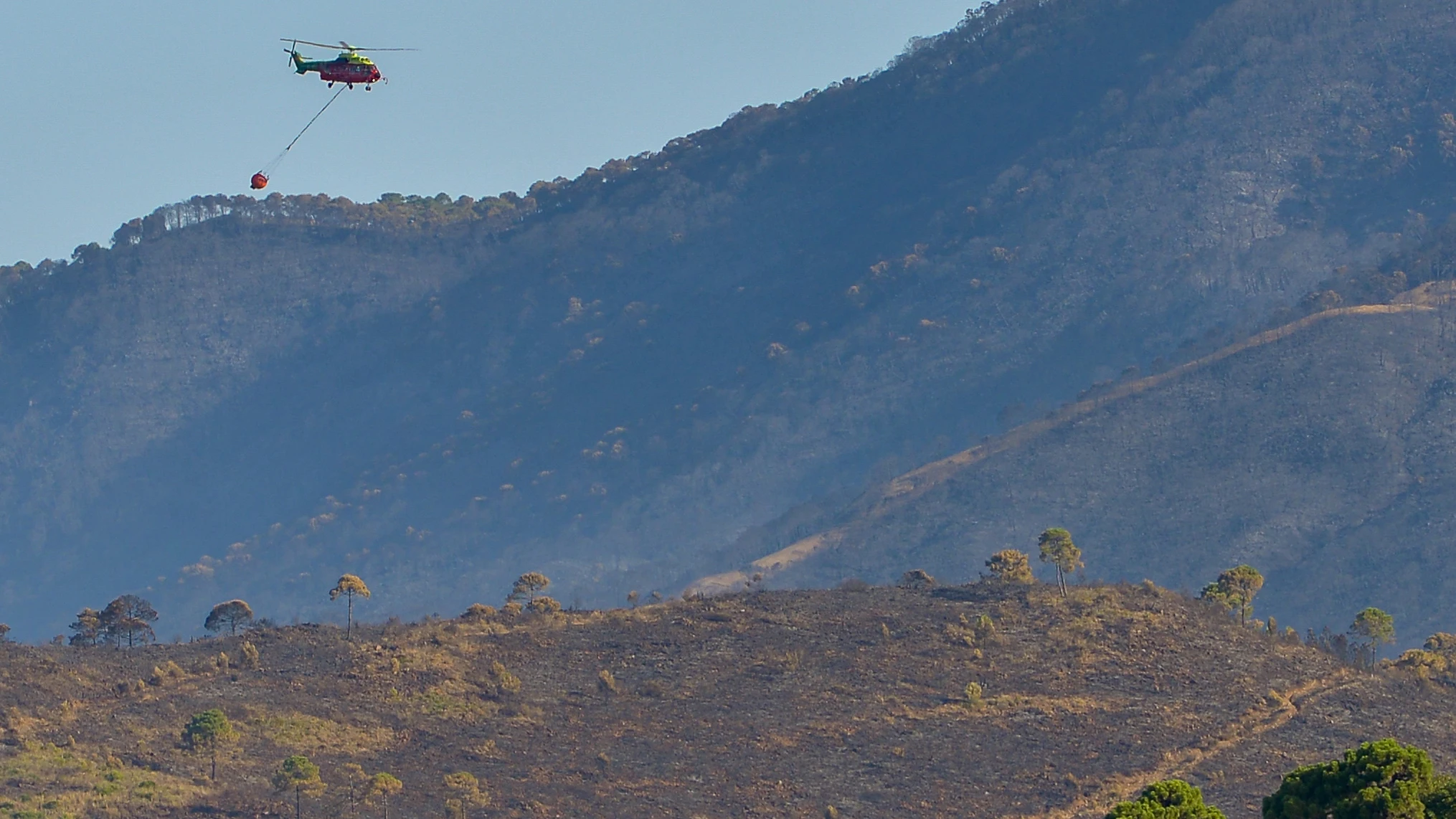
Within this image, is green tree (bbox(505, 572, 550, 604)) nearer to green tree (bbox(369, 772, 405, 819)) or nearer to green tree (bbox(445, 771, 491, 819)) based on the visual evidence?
green tree (bbox(445, 771, 491, 819))

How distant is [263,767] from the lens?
66.8m

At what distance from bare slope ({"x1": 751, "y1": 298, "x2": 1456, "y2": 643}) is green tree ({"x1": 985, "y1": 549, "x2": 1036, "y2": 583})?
54065 mm

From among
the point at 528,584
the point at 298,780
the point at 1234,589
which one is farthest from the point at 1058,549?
the point at 298,780

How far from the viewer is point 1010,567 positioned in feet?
298

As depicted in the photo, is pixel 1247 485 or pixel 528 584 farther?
pixel 1247 485

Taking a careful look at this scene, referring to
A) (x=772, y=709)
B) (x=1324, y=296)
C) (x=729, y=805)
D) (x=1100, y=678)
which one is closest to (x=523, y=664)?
(x=772, y=709)

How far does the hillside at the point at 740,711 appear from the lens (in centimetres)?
6462

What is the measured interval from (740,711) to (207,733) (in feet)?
61.2

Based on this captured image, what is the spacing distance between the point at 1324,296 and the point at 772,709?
11675 cm

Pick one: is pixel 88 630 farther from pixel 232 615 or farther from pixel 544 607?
pixel 544 607

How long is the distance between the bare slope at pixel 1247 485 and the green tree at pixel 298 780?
91.0 meters

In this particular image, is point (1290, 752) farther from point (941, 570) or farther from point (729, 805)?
point (941, 570)

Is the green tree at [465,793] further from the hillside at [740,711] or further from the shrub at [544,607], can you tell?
the shrub at [544,607]

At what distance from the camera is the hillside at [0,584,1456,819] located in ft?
212
